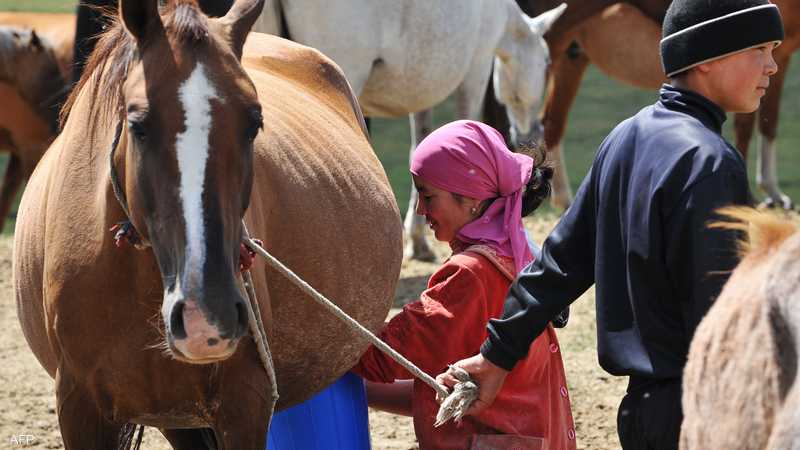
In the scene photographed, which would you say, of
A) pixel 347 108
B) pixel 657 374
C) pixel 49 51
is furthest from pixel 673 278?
pixel 49 51

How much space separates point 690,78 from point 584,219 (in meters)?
0.39

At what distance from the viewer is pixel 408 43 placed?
6680mm

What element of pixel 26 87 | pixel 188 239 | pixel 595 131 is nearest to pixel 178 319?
pixel 188 239

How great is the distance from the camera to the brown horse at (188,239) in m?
2.59

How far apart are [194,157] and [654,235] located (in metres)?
0.95

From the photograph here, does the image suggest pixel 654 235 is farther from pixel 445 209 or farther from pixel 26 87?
pixel 26 87

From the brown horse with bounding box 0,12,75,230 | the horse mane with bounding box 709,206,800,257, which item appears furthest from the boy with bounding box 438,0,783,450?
the brown horse with bounding box 0,12,75,230

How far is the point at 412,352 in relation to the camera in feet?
10.6

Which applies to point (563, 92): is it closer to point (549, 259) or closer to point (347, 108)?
point (347, 108)

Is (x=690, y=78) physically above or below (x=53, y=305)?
above

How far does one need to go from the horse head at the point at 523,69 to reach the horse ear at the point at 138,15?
5.33m

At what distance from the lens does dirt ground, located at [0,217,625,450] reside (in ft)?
15.8

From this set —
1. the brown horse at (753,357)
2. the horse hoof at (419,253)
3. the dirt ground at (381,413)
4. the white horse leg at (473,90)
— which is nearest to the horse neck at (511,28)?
the white horse leg at (473,90)

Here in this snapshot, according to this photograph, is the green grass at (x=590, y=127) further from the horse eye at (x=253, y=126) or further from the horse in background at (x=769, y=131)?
the horse eye at (x=253, y=126)
